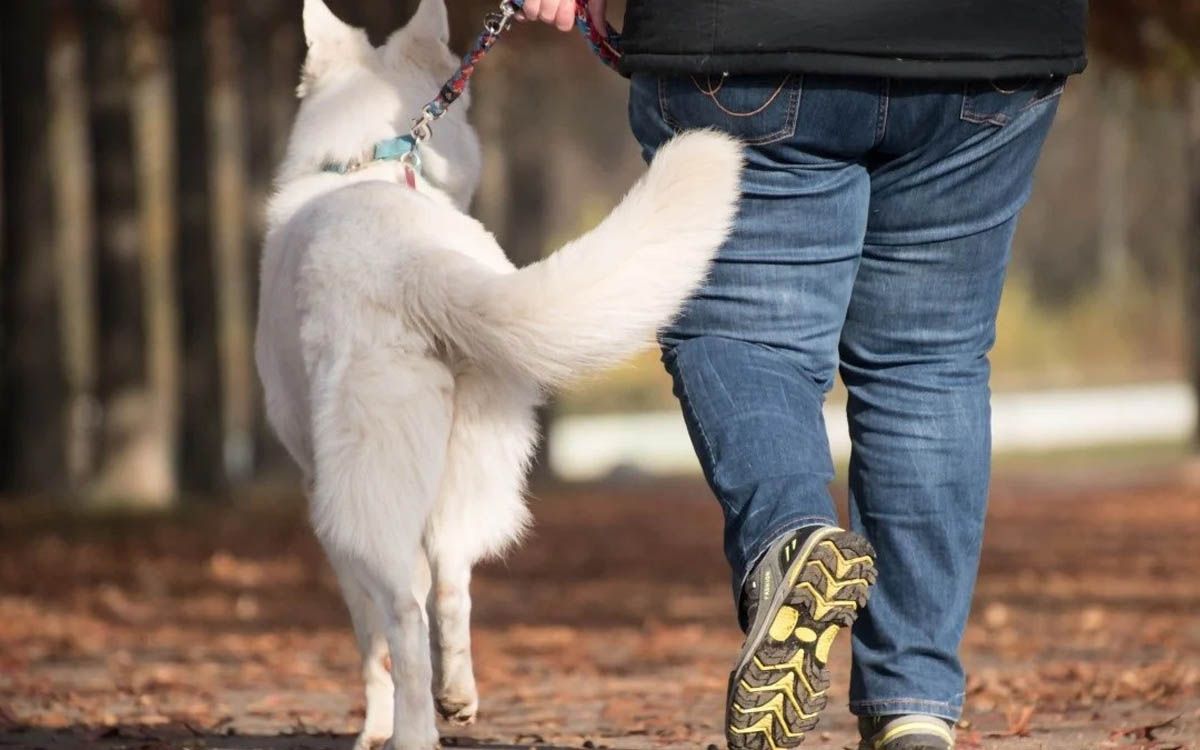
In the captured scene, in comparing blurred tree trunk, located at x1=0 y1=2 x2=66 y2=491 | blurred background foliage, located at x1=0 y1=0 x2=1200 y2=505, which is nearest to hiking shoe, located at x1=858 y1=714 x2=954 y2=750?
blurred background foliage, located at x1=0 y1=0 x2=1200 y2=505

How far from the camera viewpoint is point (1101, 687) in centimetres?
631

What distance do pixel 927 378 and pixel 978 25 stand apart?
72 centimetres

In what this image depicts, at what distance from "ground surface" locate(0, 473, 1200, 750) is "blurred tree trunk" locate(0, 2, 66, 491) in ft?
5.87

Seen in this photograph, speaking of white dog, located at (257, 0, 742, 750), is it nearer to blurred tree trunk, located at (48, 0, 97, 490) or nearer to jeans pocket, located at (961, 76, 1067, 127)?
jeans pocket, located at (961, 76, 1067, 127)

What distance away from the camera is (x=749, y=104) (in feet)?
12.0

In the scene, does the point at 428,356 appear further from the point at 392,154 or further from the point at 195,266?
the point at 195,266

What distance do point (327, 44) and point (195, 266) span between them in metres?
14.1

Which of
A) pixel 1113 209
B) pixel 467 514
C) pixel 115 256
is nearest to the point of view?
pixel 467 514

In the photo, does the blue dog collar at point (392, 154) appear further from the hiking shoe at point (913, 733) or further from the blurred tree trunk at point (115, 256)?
the blurred tree trunk at point (115, 256)

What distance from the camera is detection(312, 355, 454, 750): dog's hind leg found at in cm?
414

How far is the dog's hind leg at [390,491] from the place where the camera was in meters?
4.14

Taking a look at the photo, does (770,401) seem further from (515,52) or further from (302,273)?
(515,52)

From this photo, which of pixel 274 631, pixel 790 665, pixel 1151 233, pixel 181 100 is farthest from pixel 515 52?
pixel 1151 233

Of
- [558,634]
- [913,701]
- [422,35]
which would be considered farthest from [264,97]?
[913,701]
